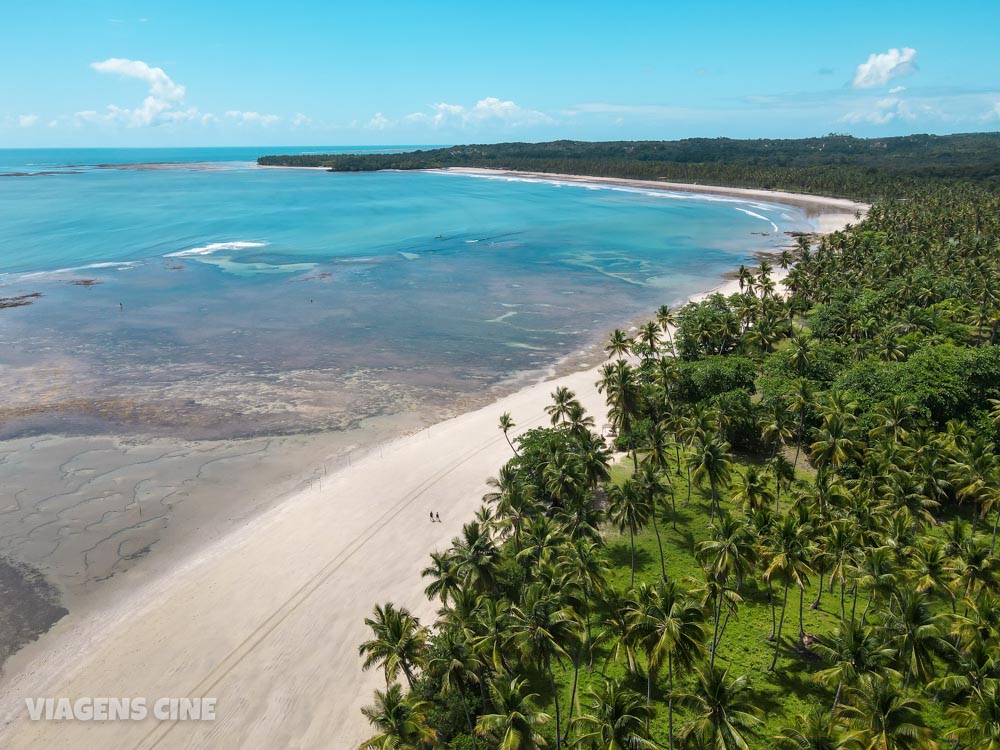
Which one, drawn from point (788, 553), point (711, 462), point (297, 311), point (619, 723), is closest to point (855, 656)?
point (788, 553)

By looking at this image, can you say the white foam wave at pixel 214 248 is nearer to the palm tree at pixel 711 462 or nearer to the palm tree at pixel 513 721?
the palm tree at pixel 711 462

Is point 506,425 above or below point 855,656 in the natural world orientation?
below

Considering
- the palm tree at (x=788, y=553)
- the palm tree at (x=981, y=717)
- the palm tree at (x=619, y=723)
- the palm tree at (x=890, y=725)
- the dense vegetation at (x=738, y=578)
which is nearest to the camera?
the palm tree at (x=890, y=725)

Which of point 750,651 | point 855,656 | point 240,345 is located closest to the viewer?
point 855,656

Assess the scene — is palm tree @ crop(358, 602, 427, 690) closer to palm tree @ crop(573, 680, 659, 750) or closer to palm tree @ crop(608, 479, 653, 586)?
palm tree @ crop(573, 680, 659, 750)

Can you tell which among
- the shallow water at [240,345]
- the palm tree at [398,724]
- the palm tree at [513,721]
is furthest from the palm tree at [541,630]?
the shallow water at [240,345]

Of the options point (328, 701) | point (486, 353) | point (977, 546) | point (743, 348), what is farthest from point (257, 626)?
point (743, 348)

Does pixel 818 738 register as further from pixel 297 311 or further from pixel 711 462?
pixel 297 311
